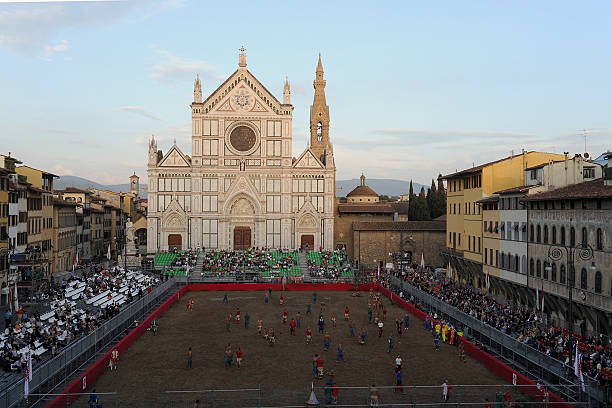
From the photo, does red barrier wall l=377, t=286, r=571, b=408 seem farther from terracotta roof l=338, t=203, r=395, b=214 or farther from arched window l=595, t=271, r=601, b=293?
terracotta roof l=338, t=203, r=395, b=214

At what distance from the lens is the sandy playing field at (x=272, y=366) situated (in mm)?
24922

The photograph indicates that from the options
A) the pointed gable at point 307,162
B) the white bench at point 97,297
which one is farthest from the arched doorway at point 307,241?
the white bench at point 97,297

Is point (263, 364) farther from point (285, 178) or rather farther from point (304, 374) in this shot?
point (285, 178)

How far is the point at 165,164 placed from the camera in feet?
256

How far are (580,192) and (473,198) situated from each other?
19502 millimetres

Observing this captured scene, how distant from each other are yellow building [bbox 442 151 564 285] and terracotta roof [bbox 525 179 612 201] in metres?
9.29

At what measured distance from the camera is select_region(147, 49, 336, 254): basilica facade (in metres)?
77.7

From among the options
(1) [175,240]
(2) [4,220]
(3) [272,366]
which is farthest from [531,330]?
(1) [175,240]

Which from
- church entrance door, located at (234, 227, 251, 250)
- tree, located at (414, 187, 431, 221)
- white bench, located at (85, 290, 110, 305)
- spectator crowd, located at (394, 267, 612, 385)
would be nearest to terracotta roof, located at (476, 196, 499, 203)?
spectator crowd, located at (394, 267, 612, 385)

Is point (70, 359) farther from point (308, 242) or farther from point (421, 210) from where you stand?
point (421, 210)

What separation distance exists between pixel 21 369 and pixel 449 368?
21648mm

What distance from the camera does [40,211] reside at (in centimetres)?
5969

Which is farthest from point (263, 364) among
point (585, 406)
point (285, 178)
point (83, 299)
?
point (285, 178)

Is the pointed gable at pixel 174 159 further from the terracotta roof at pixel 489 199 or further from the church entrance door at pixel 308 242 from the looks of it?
the terracotta roof at pixel 489 199
